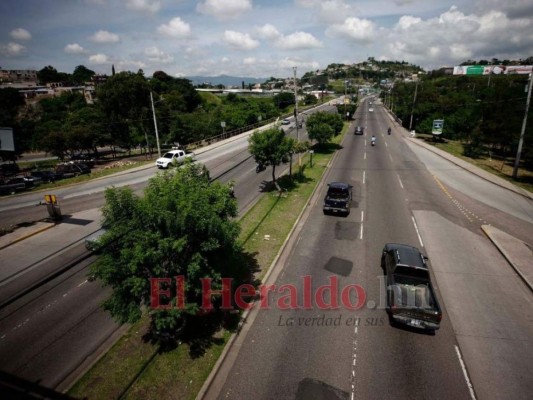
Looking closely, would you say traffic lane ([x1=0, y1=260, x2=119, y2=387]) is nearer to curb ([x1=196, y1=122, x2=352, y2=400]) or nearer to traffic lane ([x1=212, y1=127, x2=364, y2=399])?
curb ([x1=196, y1=122, x2=352, y2=400])

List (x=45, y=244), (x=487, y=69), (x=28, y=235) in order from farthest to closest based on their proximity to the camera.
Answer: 1. (x=487, y=69)
2. (x=28, y=235)
3. (x=45, y=244)

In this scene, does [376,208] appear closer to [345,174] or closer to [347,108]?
[345,174]

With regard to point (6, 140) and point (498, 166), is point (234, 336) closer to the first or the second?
point (6, 140)

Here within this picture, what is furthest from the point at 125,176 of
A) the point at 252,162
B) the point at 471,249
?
the point at 471,249

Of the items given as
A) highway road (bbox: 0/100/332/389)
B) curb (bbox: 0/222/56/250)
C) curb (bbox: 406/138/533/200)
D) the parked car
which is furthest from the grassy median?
the parked car

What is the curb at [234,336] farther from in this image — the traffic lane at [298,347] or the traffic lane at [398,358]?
the traffic lane at [398,358]

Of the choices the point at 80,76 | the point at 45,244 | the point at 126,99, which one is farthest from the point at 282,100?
the point at 80,76
